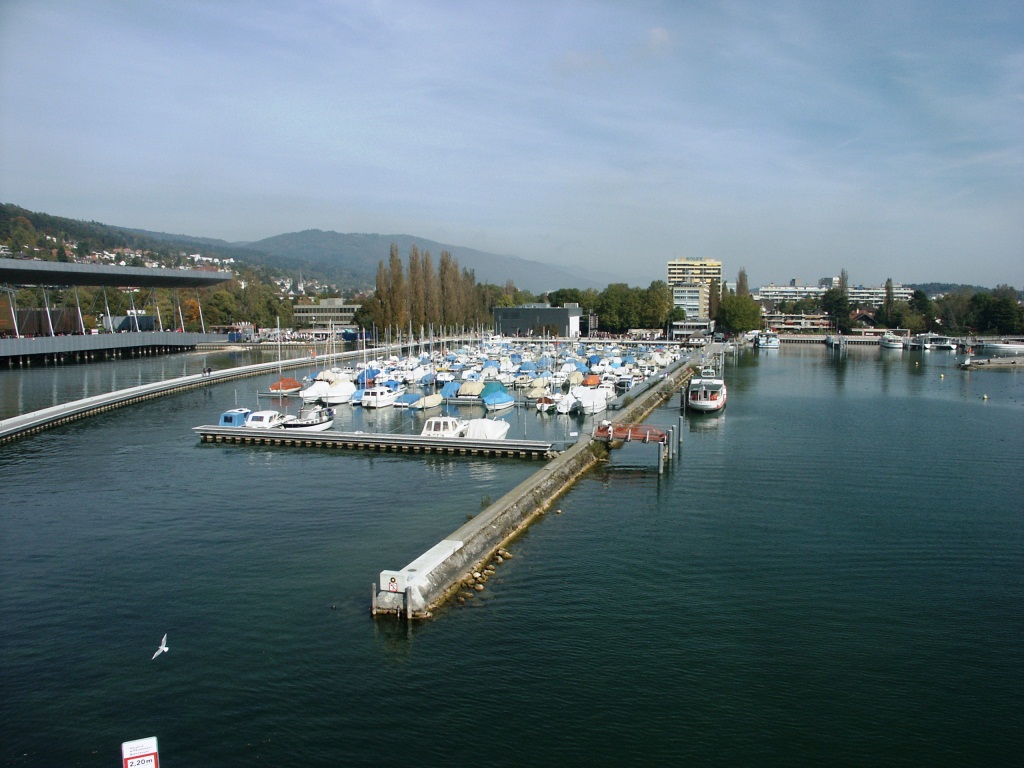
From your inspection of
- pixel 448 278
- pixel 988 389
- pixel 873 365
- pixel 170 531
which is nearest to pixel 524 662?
pixel 170 531

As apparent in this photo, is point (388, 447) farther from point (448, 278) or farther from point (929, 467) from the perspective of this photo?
point (448, 278)

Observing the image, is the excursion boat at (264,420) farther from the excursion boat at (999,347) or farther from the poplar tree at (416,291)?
the excursion boat at (999,347)

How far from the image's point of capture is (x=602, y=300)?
110 meters

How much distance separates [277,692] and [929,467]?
73.7 feet

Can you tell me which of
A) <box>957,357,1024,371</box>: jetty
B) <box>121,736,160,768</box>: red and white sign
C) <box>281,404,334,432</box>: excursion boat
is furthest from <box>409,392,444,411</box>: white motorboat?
<box>957,357,1024,371</box>: jetty

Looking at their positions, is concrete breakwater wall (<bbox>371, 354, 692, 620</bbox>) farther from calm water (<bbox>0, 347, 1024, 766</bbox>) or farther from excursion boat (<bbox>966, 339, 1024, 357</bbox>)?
excursion boat (<bbox>966, 339, 1024, 357</bbox>)

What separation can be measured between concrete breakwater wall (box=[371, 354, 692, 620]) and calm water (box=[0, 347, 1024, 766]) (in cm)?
44

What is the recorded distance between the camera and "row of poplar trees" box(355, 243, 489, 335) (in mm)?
78812

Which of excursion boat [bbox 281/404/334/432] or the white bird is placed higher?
excursion boat [bbox 281/404/334/432]

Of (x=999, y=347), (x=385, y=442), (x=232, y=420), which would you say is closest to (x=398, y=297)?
(x=232, y=420)

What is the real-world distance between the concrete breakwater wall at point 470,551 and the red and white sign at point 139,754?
19.9ft

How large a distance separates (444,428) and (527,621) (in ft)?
52.1

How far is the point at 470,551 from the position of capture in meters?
15.3

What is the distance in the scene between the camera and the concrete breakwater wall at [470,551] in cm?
1300
